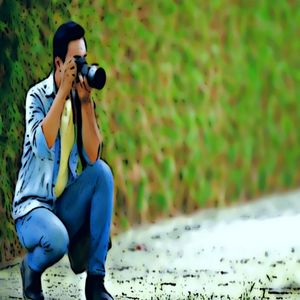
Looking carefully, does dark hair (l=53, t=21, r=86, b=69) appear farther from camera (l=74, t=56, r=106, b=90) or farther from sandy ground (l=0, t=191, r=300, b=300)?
sandy ground (l=0, t=191, r=300, b=300)

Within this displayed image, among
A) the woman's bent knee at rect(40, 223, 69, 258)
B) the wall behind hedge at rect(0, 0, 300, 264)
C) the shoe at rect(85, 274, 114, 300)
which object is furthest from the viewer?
the wall behind hedge at rect(0, 0, 300, 264)

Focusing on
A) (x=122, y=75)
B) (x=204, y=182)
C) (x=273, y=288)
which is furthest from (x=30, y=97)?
(x=273, y=288)

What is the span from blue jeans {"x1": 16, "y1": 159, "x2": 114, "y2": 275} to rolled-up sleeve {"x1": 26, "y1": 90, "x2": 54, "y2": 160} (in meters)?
0.23

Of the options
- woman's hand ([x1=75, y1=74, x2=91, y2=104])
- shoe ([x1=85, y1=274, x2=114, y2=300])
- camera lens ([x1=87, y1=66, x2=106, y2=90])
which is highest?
camera lens ([x1=87, y1=66, x2=106, y2=90])

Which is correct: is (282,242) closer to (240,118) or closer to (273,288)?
(273,288)

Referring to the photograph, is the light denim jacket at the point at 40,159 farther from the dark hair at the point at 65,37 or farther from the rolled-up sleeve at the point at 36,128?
the dark hair at the point at 65,37

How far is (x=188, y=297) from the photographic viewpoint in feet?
26.2

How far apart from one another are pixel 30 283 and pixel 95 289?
36cm

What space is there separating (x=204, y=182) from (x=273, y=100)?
2.00 ft

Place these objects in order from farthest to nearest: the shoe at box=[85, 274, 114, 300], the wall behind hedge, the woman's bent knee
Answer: the wall behind hedge
the shoe at box=[85, 274, 114, 300]
the woman's bent knee

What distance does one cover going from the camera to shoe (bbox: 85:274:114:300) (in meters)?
7.94

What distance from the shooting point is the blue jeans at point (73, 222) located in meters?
7.83

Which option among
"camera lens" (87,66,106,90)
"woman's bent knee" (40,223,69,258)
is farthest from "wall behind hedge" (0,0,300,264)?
"woman's bent knee" (40,223,69,258)

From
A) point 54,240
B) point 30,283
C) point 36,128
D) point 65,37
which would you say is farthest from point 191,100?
point 30,283
